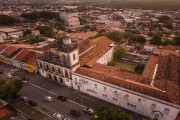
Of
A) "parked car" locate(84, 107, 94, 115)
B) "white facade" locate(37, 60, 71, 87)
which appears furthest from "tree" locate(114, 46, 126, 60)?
"parked car" locate(84, 107, 94, 115)

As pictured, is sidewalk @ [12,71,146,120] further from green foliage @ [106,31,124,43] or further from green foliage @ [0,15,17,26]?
green foliage @ [0,15,17,26]

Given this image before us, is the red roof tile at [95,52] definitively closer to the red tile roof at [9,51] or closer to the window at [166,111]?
the window at [166,111]

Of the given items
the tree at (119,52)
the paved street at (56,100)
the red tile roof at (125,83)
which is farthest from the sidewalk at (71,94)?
the tree at (119,52)

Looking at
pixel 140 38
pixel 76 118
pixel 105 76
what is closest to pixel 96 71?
pixel 105 76

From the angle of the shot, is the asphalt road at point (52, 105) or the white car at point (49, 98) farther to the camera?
the white car at point (49, 98)

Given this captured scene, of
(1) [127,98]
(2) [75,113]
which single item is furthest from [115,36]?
(2) [75,113]

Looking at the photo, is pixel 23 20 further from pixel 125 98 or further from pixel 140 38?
pixel 125 98
